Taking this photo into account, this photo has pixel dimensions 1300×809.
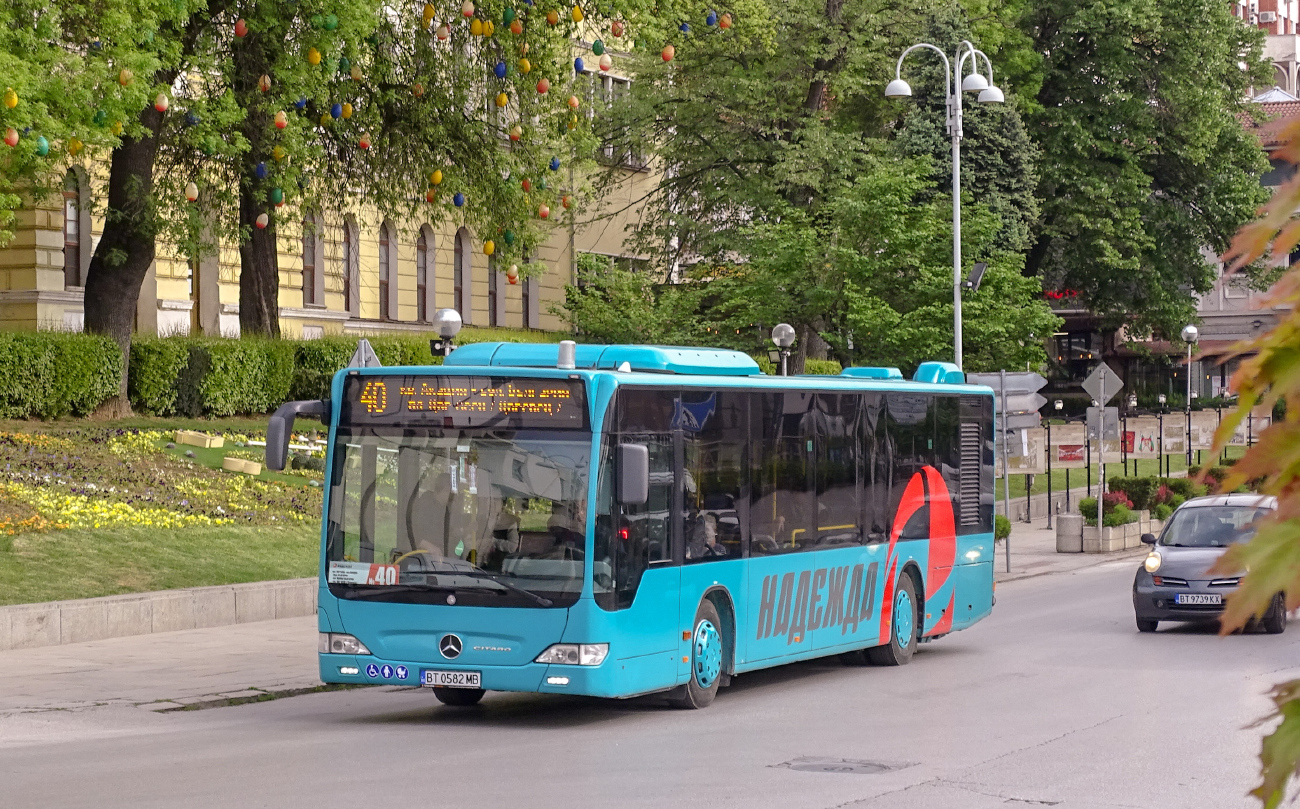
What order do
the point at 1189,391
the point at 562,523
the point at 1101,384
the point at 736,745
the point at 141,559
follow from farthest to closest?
the point at 1189,391 → the point at 1101,384 → the point at 141,559 → the point at 562,523 → the point at 736,745

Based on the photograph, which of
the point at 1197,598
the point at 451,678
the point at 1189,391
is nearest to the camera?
the point at 451,678

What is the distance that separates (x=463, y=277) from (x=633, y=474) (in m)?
40.8

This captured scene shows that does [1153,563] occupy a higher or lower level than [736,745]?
higher

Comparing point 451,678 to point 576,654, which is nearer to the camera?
point 576,654

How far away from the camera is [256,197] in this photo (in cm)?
2925

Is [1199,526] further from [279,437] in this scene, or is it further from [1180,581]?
[279,437]

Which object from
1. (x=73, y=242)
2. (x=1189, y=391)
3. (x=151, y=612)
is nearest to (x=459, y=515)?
(x=151, y=612)

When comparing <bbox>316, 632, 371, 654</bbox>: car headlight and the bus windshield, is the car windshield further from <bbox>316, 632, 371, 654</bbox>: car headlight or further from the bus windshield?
<bbox>316, 632, 371, 654</bbox>: car headlight

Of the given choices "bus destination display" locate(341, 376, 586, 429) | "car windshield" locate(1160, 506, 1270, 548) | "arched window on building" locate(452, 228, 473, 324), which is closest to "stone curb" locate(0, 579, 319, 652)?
"bus destination display" locate(341, 376, 586, 429)

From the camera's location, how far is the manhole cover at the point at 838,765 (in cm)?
1044

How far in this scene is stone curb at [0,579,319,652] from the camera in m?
17.3

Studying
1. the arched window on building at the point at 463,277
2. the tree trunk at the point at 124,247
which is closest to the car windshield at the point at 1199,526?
the tree trunk at the point at 124,247

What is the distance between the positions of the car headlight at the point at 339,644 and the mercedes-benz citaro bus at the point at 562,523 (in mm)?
13

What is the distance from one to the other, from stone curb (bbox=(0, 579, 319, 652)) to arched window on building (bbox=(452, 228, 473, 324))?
106 ft
